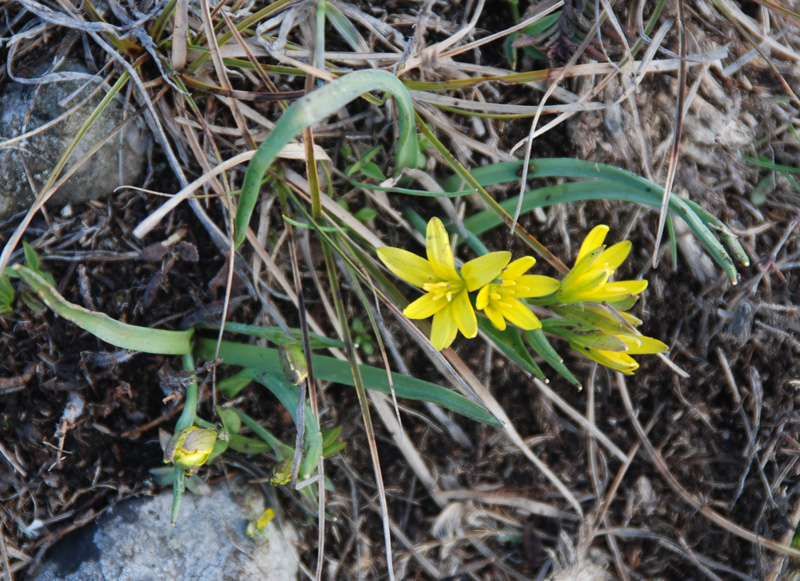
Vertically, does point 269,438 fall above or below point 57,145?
below

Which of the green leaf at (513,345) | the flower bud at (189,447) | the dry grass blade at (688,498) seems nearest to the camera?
the flower bud at (189,447)

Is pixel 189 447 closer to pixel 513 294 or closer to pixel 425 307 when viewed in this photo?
pixel 425 307

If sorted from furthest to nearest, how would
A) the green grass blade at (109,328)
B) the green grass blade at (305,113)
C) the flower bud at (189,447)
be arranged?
1. the flower bud at (189,447)
2. the green grass blade at (109,328)
3. the green grass blade at (305,113)

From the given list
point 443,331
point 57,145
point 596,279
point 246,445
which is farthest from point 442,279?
point 57,145

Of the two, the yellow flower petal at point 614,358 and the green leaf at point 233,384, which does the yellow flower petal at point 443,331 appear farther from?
the green leaf at point 233,384

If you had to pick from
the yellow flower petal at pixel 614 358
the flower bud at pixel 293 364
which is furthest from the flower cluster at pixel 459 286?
the flower bud at pixel 293 364

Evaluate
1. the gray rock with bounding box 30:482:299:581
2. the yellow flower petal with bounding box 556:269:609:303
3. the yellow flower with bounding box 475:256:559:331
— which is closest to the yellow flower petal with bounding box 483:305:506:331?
the yellow flower with bounding box 475:256:559:331
